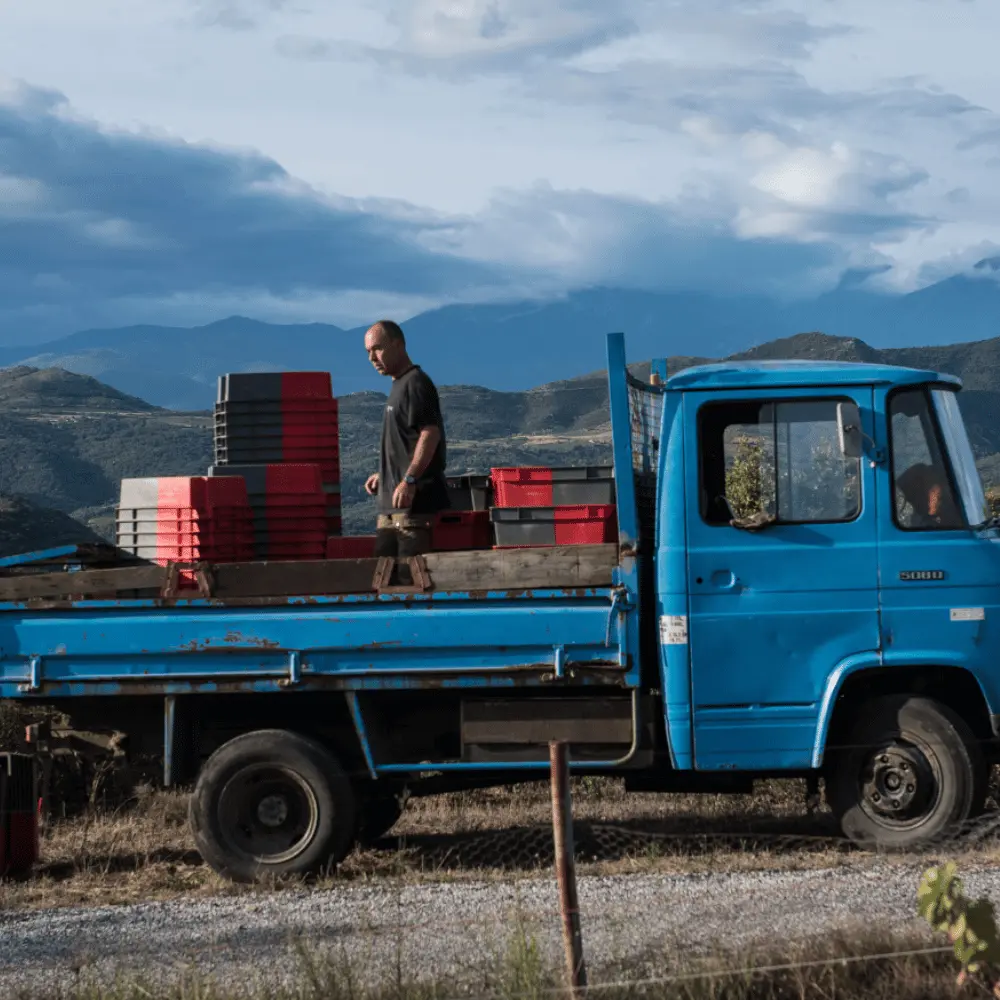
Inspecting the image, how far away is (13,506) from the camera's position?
190 ft

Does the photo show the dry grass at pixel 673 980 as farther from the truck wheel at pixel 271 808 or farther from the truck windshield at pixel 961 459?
the truck windshield at pixel 961 459

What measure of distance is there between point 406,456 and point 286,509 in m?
1.05

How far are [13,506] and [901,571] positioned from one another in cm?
5353

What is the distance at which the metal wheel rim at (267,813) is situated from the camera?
8586mm

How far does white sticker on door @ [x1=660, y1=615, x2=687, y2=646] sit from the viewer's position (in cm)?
820

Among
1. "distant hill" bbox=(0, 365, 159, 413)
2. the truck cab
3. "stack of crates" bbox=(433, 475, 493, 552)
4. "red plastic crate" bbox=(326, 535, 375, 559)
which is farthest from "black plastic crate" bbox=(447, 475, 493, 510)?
"distant hill" bbox=(0, 365, 159, 413)

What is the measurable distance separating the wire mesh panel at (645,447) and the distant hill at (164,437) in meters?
74.5

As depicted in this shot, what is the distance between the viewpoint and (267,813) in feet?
28.4

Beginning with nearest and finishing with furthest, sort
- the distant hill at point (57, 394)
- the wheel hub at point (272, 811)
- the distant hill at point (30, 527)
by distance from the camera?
the wheel hub at point (272, 811)
the distant hill at point (30, 527)
the distant hill at point (57, 394)

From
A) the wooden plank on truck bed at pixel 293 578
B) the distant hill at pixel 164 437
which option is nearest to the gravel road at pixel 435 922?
the wooden plank on truck bed at pixel 293 578

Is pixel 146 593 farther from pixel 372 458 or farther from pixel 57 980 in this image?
pixel 372 458

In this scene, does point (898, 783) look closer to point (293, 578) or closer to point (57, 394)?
point (293, 578)

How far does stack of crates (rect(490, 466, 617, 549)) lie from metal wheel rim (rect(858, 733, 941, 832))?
5.97 feet

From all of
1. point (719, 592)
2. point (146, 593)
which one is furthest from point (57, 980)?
point (719, 592)
